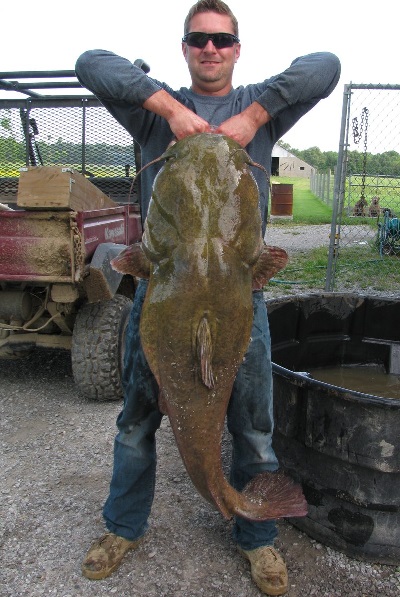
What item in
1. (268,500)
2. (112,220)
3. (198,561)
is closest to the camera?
(268,500)

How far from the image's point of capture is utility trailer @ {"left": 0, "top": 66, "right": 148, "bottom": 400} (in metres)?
3.81

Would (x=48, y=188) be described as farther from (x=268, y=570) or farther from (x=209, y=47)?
(x=268, y=570)

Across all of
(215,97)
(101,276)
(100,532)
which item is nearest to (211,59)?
(215,97)

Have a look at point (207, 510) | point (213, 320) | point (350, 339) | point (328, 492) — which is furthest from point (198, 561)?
point (350, 339)

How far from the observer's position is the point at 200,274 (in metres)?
1.89

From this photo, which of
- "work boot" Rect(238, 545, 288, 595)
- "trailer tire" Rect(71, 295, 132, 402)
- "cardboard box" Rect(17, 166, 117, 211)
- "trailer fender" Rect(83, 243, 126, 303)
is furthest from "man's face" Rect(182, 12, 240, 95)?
"trailer tire" Rect(71, 295, 132, 402)

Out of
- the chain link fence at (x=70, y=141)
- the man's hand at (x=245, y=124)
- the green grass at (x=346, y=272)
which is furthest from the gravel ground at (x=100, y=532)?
the green grass at (x=346, y=272)

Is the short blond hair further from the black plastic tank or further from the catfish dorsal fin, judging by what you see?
the black plastic tank

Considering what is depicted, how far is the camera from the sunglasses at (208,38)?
7.54 feet

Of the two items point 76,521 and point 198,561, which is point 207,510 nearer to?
point 198,561

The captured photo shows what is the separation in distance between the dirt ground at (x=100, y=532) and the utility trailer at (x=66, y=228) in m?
0.70

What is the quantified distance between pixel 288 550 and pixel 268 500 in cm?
63

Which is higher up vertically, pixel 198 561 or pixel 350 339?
pixel 350 339

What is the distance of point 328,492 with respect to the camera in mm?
2777
